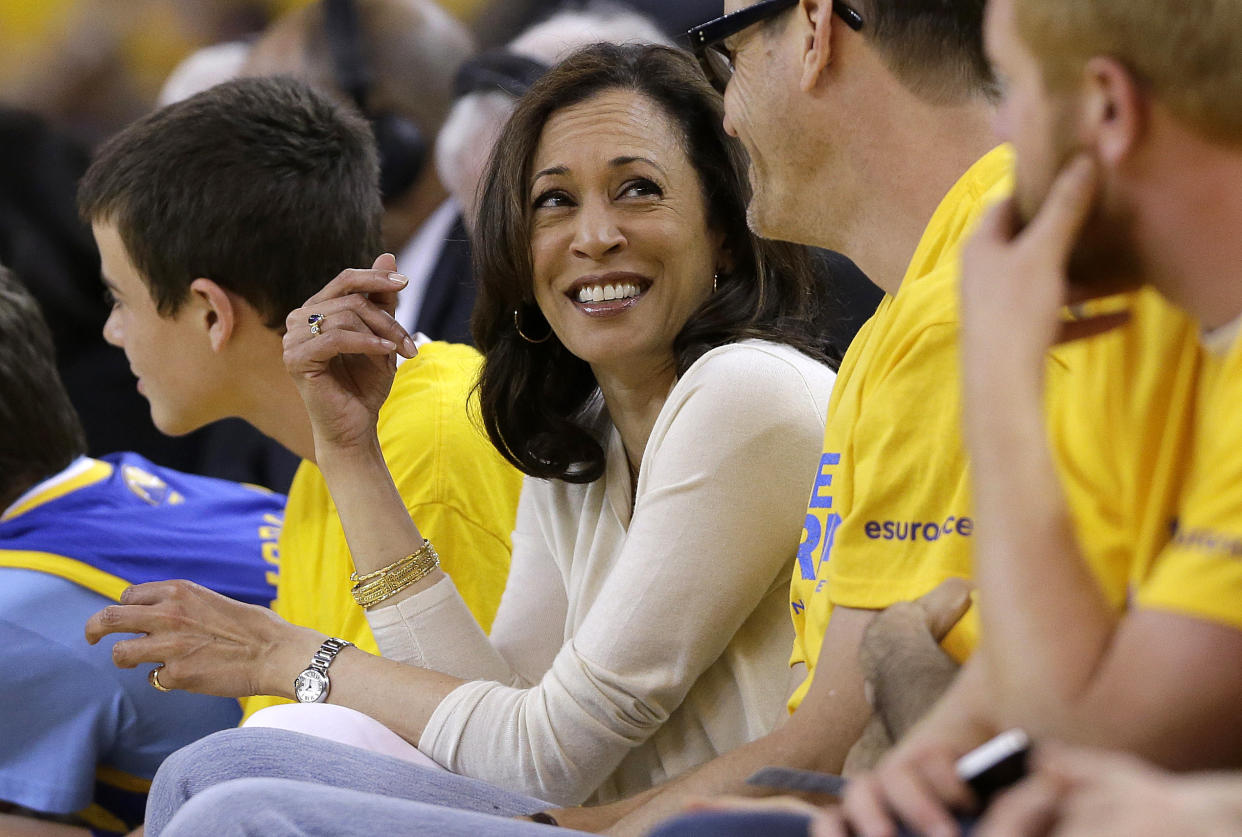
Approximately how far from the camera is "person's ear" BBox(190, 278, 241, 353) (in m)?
2.30

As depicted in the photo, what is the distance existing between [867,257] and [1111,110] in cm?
66

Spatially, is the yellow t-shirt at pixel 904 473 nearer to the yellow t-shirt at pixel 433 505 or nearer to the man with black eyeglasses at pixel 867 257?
the man with black eyeglasses at pixel 867 257

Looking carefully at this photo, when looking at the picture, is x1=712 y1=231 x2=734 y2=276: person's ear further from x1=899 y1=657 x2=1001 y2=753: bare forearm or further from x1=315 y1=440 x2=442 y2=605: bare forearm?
x1=899 y1=657 x2=1001 y2=753: bare forearm

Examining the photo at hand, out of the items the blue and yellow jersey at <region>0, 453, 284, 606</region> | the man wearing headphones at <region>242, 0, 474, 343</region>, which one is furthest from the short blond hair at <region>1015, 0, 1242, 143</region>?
the man wearing headphones at <region>242, 0, 474, 343</region>

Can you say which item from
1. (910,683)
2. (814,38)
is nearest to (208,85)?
(814,38)

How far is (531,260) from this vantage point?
79.2 inches

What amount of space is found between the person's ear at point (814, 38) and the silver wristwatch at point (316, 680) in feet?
3.03

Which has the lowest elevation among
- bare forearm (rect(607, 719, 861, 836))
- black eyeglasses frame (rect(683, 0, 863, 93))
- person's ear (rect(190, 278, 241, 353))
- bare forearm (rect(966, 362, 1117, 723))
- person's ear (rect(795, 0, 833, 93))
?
bare forearm (rect(607, 719, 861, 836))

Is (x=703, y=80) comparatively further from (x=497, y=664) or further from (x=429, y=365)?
(x=497, y=664)

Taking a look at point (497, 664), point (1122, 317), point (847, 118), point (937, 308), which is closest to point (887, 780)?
point (1122, 317)

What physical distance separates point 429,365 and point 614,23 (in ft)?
5.50

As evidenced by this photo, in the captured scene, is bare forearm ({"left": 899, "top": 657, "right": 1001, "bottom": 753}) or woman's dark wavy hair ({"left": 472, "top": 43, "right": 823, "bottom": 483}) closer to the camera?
bare forearm ({"left": 899, "top": 657, "right": 1001, "bottom": 753})

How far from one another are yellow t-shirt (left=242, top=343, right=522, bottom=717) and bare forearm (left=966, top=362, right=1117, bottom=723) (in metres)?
1.32

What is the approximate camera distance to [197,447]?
13.1 ft
